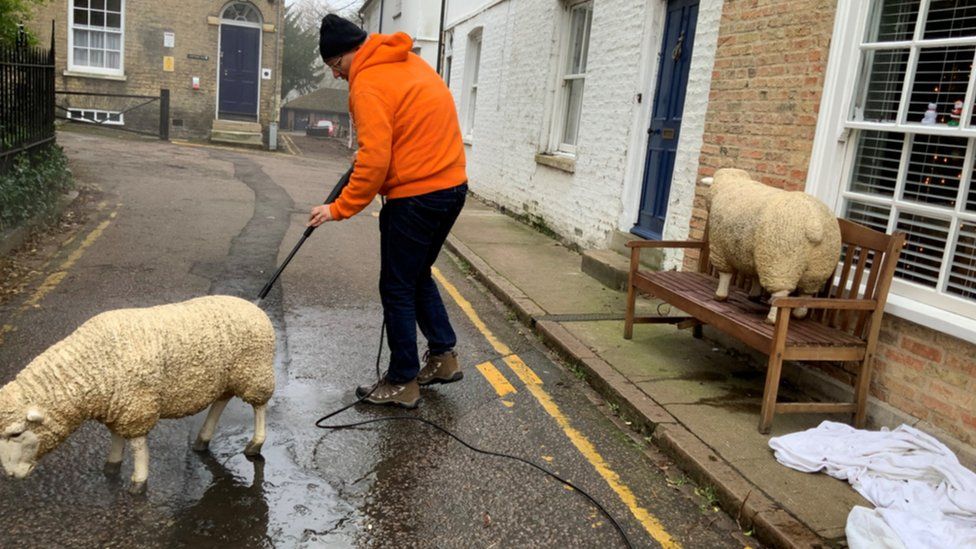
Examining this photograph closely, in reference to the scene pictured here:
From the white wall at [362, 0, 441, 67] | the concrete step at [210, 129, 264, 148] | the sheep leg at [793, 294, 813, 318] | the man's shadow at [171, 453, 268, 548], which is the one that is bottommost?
the man's shadow at [171, 453, 268, 548]

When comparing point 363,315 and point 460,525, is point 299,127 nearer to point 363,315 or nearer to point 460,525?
point 363,315

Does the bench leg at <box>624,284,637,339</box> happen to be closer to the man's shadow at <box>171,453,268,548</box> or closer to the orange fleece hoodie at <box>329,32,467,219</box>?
the orange fleece hoodie at <box>329,32,467,219</box>

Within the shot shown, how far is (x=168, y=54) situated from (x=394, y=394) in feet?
68.2

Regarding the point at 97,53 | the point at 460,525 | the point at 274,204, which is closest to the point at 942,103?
the point at 460,525

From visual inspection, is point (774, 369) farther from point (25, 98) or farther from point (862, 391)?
point (25, 98)

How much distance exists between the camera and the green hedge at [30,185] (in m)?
8.09

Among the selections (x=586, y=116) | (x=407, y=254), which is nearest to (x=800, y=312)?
(x=407, y=254)

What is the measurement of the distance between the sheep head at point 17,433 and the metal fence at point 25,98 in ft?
20.9

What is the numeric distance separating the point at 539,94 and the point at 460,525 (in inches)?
370

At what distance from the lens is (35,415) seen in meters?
3.06

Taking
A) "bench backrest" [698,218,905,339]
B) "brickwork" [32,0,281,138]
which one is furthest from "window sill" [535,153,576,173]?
"brickwork" [32,0,281,138]

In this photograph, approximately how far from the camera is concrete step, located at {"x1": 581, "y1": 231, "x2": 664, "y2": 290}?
26.7 ft

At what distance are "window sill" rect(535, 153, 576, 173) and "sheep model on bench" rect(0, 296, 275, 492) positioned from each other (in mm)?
7288

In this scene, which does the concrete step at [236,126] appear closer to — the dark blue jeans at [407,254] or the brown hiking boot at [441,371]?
the brown hiking boot at [441,371]
